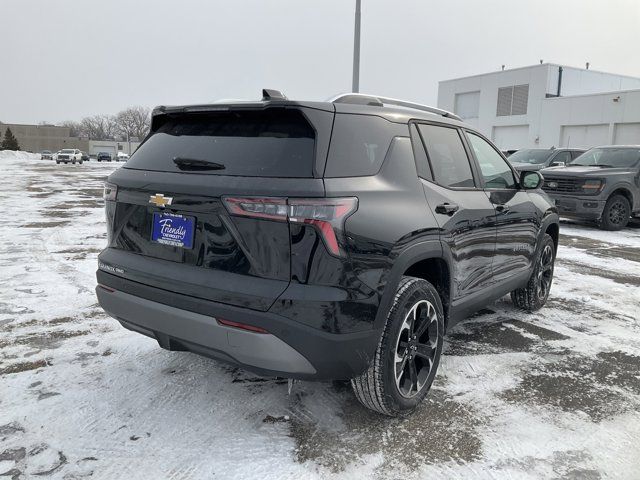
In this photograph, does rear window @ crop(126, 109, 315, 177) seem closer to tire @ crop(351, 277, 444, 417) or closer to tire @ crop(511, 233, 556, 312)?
tire @ crop(351, 277, 444, 417)

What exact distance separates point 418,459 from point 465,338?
195cm

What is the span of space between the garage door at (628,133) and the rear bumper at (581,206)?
22.9 metres

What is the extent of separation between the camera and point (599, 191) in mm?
10945

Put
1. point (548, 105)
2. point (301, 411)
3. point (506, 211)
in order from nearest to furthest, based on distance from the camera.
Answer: point (301, 411) → point (506, 211) → point (548, 105)

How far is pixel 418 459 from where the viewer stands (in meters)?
2.69

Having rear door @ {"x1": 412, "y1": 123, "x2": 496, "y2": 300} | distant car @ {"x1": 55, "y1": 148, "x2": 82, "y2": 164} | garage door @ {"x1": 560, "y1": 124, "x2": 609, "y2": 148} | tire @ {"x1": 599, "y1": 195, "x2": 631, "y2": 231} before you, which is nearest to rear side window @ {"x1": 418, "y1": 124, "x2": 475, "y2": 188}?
rear door @ {"x1": 412, "y1": 123, "x2": 496, "y2": 300}

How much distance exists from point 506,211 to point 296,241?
2444 millimetres

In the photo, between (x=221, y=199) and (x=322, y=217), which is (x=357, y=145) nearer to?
(x=322, y=217)

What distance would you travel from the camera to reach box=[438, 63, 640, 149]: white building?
30578 millimetres

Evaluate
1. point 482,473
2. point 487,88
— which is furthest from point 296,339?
point 487,88

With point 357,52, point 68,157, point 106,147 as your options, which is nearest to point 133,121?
point 106,147

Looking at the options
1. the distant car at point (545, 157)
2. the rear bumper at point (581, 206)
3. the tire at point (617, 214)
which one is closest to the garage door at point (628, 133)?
the distant car at point (545, 157)

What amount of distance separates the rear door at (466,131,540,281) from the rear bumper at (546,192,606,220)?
283 inches

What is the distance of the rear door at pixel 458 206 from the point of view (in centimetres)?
330
